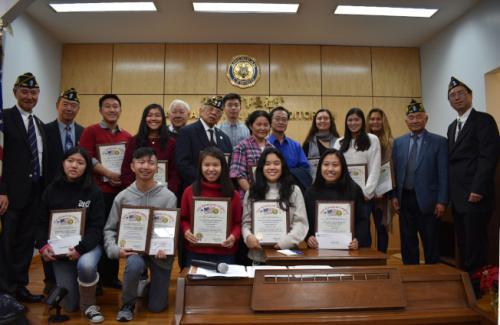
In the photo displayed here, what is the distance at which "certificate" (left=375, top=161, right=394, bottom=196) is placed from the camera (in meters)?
3.38

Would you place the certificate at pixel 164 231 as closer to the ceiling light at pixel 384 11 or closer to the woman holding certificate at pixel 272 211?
the woman holding certificate at pixel 272 211

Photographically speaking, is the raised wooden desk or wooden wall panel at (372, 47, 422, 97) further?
wooden wall panel at (372, 47, 422, 97)

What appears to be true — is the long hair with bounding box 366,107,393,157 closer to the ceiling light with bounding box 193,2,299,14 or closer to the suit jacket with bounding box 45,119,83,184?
the ceiling light with bounding box 193,2,299,14

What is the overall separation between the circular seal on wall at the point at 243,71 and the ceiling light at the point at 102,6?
168 cm

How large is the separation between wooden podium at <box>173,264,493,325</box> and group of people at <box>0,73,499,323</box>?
86 centimetres

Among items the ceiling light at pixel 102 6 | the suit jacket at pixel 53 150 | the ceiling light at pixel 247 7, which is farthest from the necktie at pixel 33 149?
the ceiling light at pixel 247 7

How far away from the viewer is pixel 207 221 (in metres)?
2.61

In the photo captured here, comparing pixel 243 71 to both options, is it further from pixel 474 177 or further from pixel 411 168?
pixel 474 177

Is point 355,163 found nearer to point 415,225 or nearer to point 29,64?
point 415,225

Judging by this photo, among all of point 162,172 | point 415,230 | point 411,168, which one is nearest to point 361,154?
point 411,168

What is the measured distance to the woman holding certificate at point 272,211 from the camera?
2.51 meters

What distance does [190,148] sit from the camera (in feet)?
10.7

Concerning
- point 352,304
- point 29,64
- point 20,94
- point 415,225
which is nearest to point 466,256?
point 415,225

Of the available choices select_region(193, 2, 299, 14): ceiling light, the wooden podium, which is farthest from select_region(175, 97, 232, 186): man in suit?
select_region(193, 2, 299, 14): ceiling light
